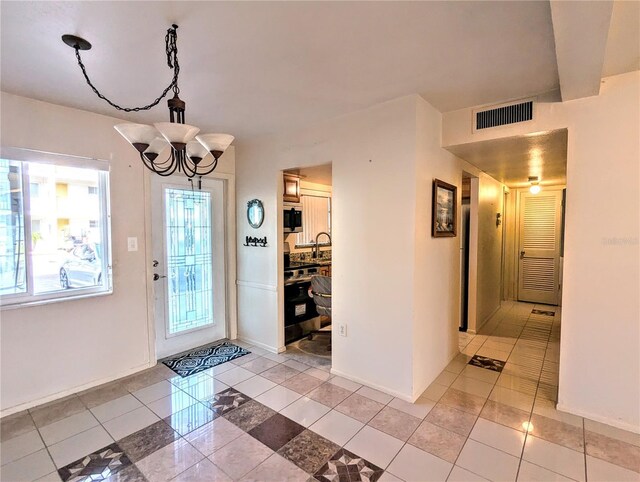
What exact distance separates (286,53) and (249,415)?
2.53 meters

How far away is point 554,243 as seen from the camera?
5703 millimetres

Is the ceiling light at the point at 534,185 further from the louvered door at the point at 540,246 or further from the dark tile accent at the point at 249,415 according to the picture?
the dark tile accent at the point at 249,415

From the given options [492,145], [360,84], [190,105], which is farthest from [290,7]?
[492,145]

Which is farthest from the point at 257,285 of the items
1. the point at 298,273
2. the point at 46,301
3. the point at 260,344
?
the point at 46,301

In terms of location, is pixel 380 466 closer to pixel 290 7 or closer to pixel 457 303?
pixel 457 303

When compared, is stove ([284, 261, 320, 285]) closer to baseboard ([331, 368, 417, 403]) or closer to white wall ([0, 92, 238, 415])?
baseboard ([331, 368, 417, 403])

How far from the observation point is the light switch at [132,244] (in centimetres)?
315

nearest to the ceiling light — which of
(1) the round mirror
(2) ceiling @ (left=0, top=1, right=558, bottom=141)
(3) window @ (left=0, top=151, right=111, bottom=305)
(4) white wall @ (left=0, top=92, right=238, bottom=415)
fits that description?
(2) ceiling @ (left=0, top=1, right=558, bottom=141)

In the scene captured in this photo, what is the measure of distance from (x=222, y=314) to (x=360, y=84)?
3.16m

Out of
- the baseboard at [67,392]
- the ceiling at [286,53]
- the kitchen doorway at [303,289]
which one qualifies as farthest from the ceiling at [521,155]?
the baseboard at [67,392]

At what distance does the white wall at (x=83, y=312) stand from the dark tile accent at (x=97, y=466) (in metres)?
1.04

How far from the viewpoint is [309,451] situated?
80.9 inches

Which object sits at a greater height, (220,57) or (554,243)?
(220,57)

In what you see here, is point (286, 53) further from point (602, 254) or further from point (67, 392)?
point (67, 392)
